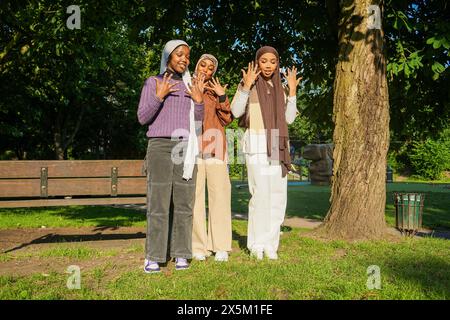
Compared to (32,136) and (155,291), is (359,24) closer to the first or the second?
(155,291)

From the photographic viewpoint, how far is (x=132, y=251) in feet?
18.7

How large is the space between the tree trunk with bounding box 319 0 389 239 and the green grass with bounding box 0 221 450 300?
35.4 inches

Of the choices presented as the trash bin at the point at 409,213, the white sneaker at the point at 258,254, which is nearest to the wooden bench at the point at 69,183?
the white sneaker at the point at 258,254

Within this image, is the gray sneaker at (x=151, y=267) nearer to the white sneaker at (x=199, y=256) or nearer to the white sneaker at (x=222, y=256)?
the white sneaker at (x=199, y=256)

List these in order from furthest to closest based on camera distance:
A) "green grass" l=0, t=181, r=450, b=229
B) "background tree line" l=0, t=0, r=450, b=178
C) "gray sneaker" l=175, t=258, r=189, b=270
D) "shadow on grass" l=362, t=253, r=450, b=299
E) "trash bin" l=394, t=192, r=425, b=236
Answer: "green grass" l=0, t=181, r=450, b=229
"background tree line" l=0, t=0, r=450, b=178
"trash bin" l=394, t=192, r=425, b=236
"gray sneaker" l=175, t=258, r=189, b=270
"shadow on grass" l=362, t=253, r=450, b=299

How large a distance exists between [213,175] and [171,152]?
23.1 inches

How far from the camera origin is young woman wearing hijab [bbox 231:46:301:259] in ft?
16.1

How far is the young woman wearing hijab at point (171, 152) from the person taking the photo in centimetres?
443

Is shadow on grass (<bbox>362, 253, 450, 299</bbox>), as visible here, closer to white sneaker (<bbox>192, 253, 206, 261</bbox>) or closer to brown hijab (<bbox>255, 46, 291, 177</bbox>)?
brown hijab (<bbox>255, 46, 291, 177</bbox>)

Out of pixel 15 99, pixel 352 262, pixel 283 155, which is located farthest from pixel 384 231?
pixel 15 99

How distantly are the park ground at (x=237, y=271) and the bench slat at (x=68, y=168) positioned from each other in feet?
3.02

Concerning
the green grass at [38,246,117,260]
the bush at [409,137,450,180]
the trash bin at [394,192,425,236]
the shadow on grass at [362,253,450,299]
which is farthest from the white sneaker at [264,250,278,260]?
the bush at [409,137,450,180]
